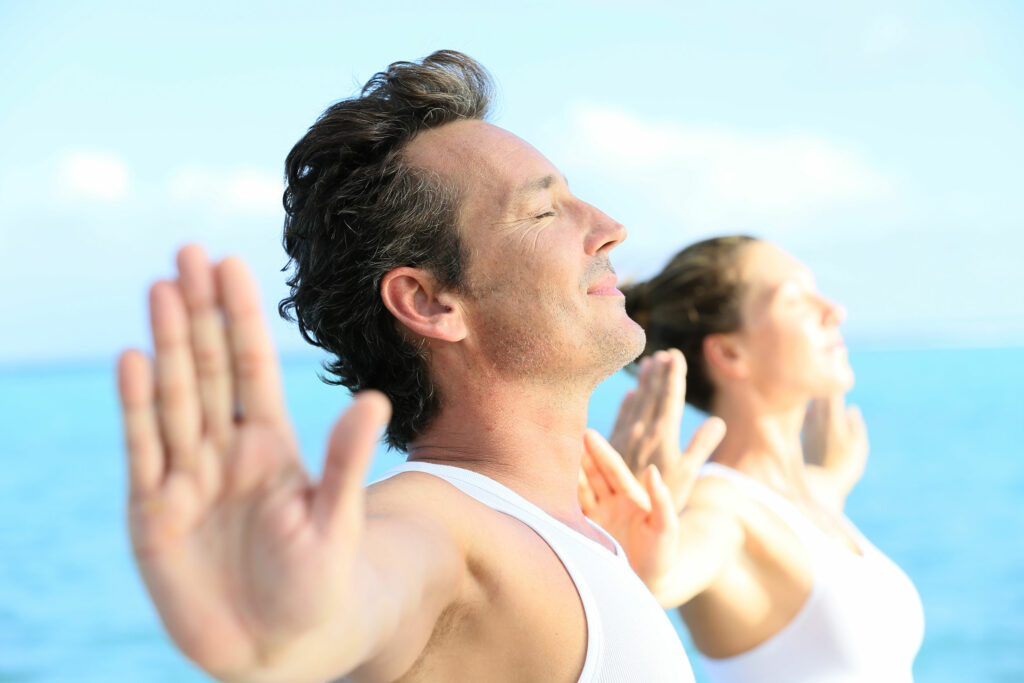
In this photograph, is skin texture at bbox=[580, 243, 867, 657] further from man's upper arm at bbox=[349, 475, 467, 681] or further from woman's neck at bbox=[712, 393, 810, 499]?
man's upper arm at bbox=[349, 475, 467, 681]

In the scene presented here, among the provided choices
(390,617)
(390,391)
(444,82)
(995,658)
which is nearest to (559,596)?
(390,617)

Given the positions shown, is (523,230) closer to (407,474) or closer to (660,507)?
(407,474)

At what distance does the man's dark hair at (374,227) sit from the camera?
1.52 m

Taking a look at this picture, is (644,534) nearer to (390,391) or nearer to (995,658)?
(390,391)

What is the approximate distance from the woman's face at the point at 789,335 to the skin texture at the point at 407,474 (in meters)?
1.03

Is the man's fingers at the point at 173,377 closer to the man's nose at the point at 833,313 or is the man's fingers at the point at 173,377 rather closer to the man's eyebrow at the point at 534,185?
the man's eyebrow at the point at 534,185

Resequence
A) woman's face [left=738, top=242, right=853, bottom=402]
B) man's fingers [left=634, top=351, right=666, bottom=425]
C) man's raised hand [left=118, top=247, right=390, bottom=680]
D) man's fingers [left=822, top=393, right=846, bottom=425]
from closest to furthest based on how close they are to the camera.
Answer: man's raised hand [left=118, top=247, right=390, bottom=680]
man's fingers [left=634, top=351, right=666, bottom=425]
woman's face [left=738, top=242, right=853, bottom=402]
man's fingers [left=822, top=393, right=846, bottom=425]

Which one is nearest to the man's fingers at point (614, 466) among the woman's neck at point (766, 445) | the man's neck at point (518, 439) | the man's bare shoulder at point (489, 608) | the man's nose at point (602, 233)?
the man's neck at point (518, 439)

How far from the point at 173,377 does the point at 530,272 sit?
778 millimetres

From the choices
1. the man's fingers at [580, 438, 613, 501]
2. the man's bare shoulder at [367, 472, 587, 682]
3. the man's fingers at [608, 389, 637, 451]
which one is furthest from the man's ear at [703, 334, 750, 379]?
the man's bare shoulder at [367, 472, 587, 682]

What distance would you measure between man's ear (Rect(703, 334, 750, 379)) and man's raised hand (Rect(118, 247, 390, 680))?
73.1 inches

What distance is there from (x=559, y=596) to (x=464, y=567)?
16cm

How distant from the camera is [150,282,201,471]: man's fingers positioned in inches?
31.2

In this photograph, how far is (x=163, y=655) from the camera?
29.6 feet
